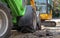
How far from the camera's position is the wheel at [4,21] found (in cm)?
475

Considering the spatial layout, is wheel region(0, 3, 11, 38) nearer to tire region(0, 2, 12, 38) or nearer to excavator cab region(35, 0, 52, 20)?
tire region(0, 2, 12, 38)

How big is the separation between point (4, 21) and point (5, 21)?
3 cm

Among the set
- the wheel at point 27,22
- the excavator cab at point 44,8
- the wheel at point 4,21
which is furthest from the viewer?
the excavator cab at point 44,8

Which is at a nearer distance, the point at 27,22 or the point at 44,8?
the point at 27,22

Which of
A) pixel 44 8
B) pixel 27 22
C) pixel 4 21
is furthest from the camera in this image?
pixel 44 8

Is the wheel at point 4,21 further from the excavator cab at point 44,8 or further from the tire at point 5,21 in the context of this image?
the excavator cab at point 44,8

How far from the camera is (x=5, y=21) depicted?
4.83 m

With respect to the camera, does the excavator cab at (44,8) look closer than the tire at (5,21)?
No

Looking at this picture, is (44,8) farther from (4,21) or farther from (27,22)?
(4,21)

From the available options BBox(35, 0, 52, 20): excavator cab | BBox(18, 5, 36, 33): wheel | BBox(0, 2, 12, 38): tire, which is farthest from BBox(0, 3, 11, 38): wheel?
BBox(35, 0, 52, 20): excavator cab

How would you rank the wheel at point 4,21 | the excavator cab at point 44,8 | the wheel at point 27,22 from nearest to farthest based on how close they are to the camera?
the wheel at point 4,21, the wheel at point 27,22, the excavator cab at point 44,8

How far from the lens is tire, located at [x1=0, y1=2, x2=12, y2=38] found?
475cm

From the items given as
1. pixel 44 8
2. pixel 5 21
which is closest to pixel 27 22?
pixel 5 21

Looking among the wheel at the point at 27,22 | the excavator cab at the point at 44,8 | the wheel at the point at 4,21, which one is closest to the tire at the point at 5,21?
the wheel at the point at 4,21
